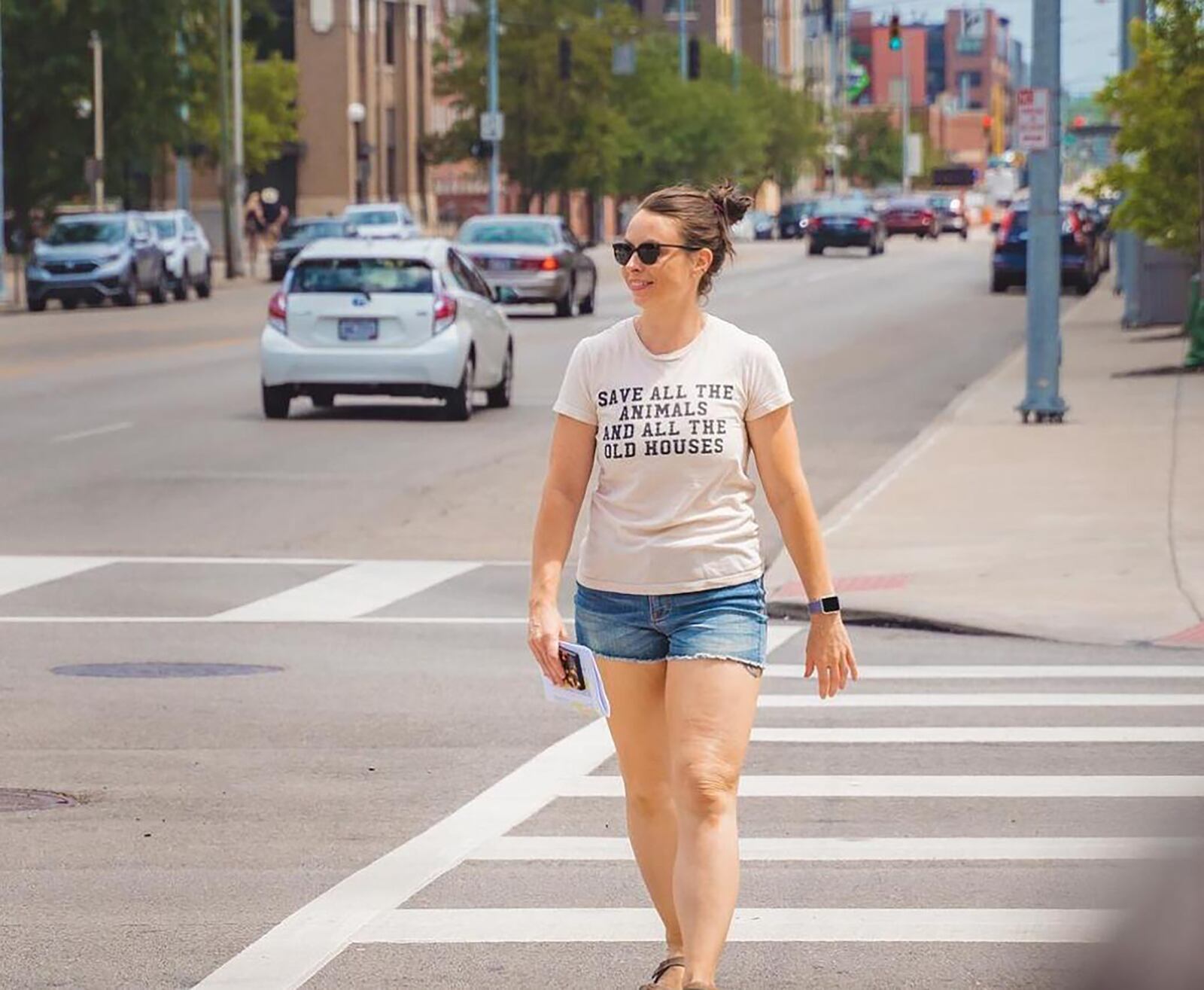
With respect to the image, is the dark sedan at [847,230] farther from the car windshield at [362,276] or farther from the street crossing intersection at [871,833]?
the street crossing intersection at [871,833]

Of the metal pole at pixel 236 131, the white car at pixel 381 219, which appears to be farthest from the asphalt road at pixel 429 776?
the metal pole at pixel 236 131

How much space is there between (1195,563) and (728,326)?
376 inches

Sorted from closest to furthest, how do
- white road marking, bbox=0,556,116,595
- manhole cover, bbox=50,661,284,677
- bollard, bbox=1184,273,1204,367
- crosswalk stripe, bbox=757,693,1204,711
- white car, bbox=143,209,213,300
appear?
crosswalk stripe, bbox=757,693,1204,711 → manhole cover, bbox=50,661,284,677 → white road marking, bbox=0,556,116,595 → bollard, bbox=1184,273,1204,367 → white car, bbox=143,209,213,300

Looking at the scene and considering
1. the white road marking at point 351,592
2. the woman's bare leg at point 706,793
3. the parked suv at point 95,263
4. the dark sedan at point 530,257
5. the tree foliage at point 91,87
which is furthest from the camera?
the tree foliage at point 91,87

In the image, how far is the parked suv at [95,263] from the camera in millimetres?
51812

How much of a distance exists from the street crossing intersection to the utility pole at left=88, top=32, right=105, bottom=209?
53.8m

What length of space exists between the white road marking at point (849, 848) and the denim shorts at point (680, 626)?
77.3 inches

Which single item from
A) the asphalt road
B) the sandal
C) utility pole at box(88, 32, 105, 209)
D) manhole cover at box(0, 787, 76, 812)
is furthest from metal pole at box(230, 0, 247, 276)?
the sandal

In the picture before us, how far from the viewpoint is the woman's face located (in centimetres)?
596

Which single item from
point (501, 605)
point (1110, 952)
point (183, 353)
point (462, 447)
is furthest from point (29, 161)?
point (1110, 952)

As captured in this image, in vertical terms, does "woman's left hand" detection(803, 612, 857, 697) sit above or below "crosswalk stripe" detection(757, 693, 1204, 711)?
above

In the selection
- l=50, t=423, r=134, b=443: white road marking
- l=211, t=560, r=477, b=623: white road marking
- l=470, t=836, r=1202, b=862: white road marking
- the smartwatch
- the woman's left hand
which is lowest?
l=50, t=423, r=134, b=443: white road marking

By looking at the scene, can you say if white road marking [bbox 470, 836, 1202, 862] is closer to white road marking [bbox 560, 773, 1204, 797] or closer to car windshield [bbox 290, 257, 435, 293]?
white road marking [bbox 560, 773, 1204, 797]

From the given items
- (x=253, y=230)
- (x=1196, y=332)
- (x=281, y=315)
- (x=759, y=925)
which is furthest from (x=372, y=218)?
(x=759, y=925)
